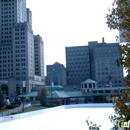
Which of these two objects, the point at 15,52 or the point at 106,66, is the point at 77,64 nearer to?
the point at 106,66

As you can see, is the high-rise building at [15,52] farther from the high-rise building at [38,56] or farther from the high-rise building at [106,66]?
the high-rise building at [106,66]

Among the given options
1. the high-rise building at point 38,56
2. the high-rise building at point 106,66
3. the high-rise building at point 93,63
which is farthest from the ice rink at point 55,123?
the high-rise building at point 38,56

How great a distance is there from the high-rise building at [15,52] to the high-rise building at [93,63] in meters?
23.3

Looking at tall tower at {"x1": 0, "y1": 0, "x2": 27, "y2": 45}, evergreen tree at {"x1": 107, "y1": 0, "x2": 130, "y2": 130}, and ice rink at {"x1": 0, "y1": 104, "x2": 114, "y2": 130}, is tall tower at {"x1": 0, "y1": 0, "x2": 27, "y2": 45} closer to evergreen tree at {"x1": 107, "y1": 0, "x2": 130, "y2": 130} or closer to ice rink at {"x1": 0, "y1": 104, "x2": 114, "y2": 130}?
ice rink at {"x1": 0, "y1": 104, "x2": 114, "y2": 130}

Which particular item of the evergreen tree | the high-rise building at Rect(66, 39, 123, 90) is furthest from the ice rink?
the high-rise building at Rect(66, 39, 123, 90)

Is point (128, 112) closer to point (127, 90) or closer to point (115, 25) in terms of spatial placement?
point (127, 90)

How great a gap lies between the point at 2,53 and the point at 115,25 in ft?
435

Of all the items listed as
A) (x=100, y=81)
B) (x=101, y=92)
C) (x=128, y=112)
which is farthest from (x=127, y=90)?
(x=100, y=81)

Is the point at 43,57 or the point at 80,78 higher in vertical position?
the point at 43,57

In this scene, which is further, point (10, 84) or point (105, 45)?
point (105, 45)

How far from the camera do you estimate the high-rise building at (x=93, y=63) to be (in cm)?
14325

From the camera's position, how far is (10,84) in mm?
120500

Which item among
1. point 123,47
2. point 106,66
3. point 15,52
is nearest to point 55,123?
point 123,47

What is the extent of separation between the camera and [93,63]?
152000 mm
